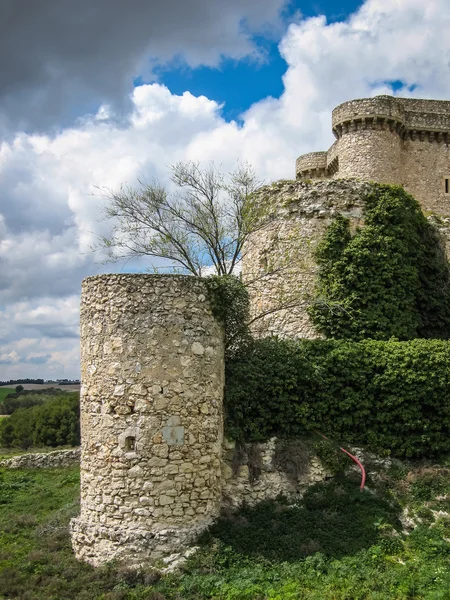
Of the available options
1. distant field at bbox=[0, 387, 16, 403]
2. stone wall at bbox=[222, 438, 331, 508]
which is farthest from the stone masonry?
distant field at bbox=[0, 387, 16, 403]

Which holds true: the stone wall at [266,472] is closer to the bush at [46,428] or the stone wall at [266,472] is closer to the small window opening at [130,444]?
the small window opening at [130,444]

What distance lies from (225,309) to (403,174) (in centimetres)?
1889

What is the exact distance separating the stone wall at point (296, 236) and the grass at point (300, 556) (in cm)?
488

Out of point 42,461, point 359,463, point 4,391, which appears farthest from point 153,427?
point 4,391

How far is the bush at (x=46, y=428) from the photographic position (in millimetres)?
35250

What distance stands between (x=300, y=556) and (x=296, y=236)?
8.62 m

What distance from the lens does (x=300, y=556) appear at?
1059 cm

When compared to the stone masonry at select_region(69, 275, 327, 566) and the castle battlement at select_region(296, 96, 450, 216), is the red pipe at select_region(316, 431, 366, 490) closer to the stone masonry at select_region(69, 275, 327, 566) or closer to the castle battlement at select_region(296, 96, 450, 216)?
the stone masonry at select_region(69, 275, 327, 566)

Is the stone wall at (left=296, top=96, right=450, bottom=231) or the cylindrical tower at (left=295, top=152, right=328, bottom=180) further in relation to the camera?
the cylindrical tower at (left=295, top=152, right=328, bottom=180)

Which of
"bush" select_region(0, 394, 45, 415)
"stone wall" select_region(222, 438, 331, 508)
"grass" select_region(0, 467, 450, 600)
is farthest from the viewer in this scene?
"bush" select_region(0, 394, 45, 415)

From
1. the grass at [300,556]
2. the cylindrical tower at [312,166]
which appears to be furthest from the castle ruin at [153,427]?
the cylindrical tower at [312,166]

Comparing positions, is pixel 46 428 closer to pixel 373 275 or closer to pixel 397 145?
pixel 397 145

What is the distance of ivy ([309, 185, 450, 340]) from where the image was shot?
598 inches

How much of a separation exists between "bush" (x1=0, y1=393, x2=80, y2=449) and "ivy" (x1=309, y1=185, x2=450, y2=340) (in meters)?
24.3
